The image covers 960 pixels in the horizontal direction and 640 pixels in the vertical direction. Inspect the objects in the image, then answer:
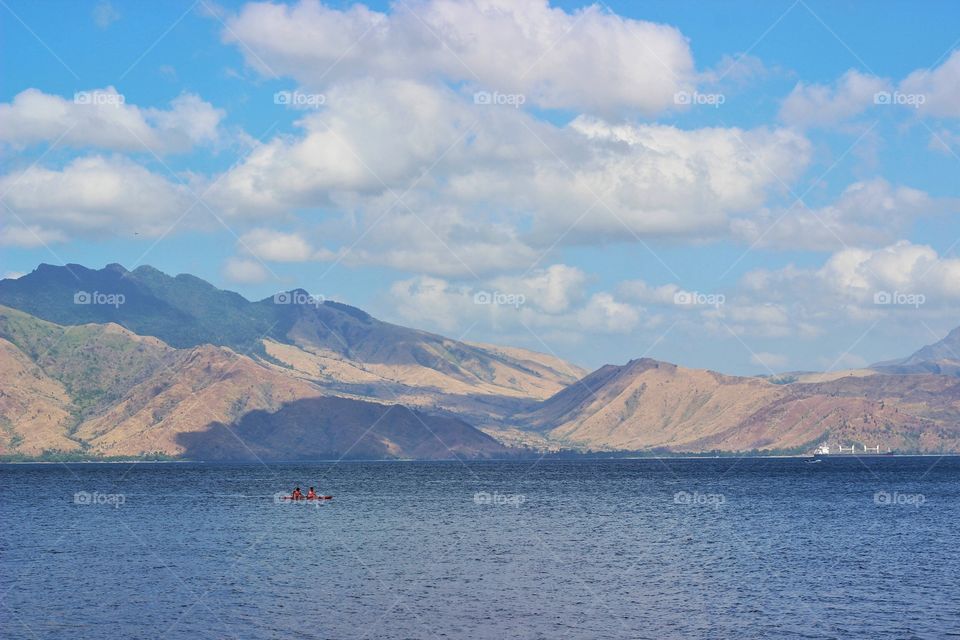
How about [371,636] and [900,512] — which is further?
[900,512]

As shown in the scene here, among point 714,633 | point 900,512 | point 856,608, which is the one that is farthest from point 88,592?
point 900,512

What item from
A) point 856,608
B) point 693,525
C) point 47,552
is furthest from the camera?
point 693,525

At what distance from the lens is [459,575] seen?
9600 cm

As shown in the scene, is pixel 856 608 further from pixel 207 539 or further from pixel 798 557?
pixel 207 539

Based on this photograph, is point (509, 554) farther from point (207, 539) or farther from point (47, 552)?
point (47, 552)

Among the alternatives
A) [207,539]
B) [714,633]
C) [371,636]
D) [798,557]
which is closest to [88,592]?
[371,636]

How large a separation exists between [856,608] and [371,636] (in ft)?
122

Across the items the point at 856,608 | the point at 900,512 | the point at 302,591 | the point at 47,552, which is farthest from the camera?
the point at 900,512

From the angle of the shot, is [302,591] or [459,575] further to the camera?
[459,575]

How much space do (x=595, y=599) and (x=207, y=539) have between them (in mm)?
63615

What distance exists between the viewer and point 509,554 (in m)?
111

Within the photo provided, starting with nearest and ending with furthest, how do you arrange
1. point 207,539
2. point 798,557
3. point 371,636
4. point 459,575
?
point 371,636
point 459,575
point 798,557
point 207,539

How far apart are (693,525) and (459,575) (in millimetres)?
58785

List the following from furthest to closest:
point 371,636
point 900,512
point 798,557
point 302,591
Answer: point 900,512 < point 798,557 < point 302,591 < point 371,636
